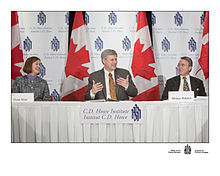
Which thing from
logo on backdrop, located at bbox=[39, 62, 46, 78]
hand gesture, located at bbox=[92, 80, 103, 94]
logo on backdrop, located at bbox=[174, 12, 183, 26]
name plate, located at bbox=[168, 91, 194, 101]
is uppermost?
logo on backdrop, located at bbox=[174, 12, 183, 26]

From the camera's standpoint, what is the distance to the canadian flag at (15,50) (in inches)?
156

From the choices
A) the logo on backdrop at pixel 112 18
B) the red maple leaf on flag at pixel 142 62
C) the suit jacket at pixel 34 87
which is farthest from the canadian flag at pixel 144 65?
the suit jacket at pixel 34 87

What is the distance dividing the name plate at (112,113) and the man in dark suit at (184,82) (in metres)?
0.63

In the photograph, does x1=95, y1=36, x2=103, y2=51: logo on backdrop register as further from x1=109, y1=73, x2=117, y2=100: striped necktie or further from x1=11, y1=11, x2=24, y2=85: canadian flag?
x1=11, y1=11, x2=24, y2=85: canadian flag

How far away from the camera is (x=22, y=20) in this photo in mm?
3969

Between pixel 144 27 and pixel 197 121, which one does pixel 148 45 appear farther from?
pixel 197 121

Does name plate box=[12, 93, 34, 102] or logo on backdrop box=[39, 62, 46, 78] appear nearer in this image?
name plate box=[12, 93, 34, 102]

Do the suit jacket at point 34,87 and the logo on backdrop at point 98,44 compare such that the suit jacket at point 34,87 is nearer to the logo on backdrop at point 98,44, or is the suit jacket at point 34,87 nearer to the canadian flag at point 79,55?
the canadian flag at point 79,55

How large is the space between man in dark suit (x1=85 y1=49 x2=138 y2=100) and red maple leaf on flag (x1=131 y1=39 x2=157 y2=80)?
0.52 ft

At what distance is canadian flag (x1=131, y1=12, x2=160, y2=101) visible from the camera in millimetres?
3984

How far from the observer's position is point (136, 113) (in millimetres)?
3572

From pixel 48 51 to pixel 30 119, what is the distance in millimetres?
1112

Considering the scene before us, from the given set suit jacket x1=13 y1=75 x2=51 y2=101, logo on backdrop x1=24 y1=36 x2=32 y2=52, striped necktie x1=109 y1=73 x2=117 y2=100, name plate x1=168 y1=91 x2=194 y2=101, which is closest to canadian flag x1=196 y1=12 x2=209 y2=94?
name plate x1=168 y1=91 x2=194 y2=101

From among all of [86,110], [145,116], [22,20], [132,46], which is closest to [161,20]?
[132,46]
